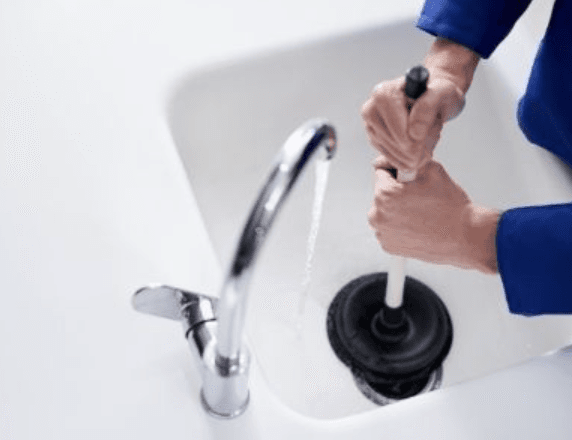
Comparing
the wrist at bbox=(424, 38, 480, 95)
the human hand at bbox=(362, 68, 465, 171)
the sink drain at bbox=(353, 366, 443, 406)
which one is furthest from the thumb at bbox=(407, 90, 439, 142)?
the sink drain at bbox=(353, 366, 443, 406)

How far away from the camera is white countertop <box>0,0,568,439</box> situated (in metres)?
0.82

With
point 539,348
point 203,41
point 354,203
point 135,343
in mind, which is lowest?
point 539,348

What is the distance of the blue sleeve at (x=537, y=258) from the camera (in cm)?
86

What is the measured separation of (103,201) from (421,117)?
0.30 meters

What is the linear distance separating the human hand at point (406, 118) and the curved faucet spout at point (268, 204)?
0.20 metres

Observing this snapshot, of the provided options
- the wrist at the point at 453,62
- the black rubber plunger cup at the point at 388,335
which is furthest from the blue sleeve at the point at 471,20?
the black rubber plunger cup at the point at 388,335

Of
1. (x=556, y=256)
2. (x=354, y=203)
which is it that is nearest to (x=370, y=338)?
(x=354, y=203)

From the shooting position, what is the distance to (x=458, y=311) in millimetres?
1152

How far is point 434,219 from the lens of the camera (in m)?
0.94

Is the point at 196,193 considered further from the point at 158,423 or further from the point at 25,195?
the point at 158,423

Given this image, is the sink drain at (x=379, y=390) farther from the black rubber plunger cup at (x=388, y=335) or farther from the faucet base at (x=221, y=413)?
the faucet base at (x=221, y=413)

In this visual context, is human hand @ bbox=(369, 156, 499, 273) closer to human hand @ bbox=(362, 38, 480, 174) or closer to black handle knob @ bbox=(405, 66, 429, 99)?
human hand @ bbox=(362, 38, 480, 174)

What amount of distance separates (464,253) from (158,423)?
32cm

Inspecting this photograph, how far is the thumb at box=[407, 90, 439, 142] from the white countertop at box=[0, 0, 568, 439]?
210 mm
